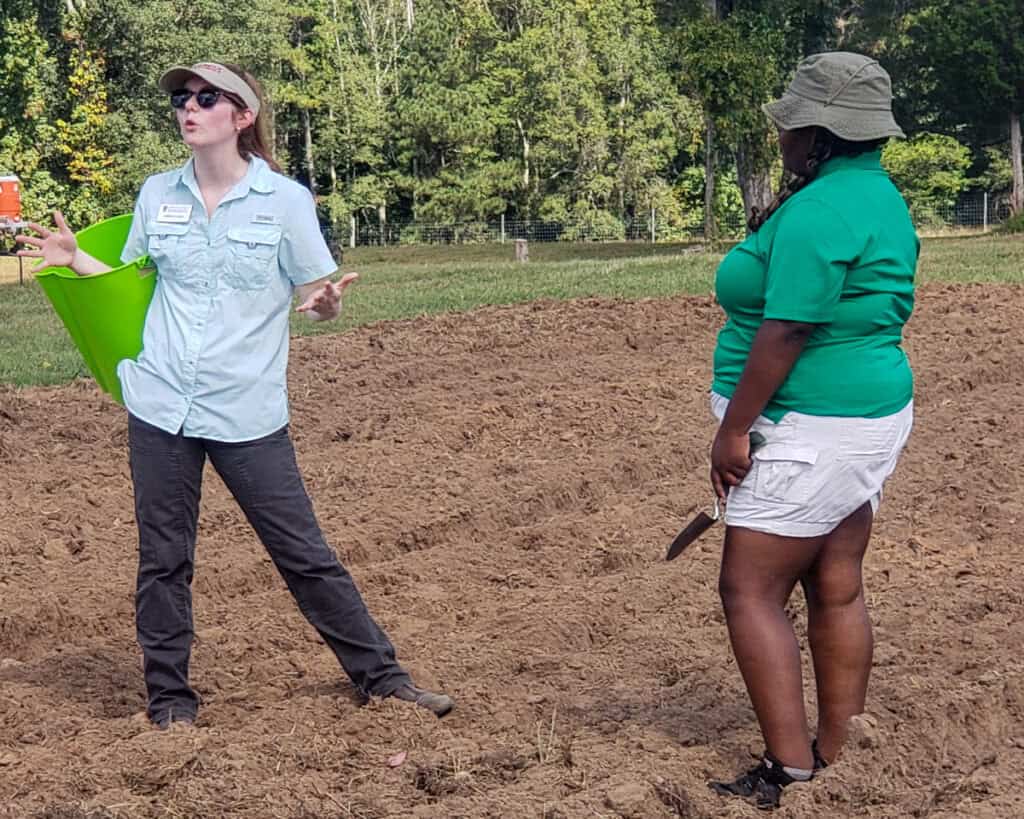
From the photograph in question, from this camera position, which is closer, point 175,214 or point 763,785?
point 763,785

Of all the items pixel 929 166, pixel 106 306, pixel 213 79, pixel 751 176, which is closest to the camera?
pixel 213 79

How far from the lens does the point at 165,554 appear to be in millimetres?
4988

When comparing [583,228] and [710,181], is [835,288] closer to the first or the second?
[710,181]

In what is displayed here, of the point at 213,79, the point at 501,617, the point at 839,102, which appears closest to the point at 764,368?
the point at 839,102

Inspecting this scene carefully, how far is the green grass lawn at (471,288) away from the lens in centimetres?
1525

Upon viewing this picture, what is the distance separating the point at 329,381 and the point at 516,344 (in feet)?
6.69

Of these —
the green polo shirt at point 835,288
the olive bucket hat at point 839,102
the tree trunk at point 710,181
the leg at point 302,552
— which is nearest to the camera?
the green polo shirt at point 835,288

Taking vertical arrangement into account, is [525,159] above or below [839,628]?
below

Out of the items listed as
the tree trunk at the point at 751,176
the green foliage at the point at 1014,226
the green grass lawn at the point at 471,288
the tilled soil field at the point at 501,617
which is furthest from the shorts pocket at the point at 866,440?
the green foliage at the point at 1014,226

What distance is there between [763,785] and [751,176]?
2865cm

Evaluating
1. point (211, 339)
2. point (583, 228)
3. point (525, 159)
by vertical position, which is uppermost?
point (211, 339)

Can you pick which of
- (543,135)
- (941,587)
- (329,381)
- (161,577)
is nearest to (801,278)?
(161,577)

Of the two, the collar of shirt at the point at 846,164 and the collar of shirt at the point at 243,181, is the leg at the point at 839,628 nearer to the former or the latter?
the collar of shirt at the point at 846,164

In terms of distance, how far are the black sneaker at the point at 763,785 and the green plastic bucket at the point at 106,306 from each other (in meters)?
2.27
